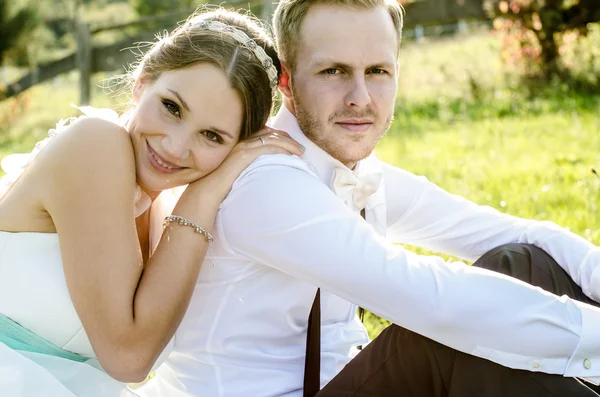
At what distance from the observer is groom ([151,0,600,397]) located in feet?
7.70

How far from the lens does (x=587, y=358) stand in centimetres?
237

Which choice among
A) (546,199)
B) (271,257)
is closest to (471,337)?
(271,257)

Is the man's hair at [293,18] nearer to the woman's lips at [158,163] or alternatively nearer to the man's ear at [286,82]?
the man's ear at [286,82]

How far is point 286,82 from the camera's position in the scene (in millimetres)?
3008

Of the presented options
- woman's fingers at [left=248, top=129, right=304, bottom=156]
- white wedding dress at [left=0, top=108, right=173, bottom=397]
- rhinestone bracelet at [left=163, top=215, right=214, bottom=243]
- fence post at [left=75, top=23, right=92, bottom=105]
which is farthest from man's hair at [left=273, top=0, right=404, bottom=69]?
fence post at [left=75, top=23, right=92, bottom=105]

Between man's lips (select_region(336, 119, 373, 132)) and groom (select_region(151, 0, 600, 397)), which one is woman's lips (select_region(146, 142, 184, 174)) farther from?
man's lips (select_region(336, 119, 373, 132))

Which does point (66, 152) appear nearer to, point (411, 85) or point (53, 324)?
point (53, 324)

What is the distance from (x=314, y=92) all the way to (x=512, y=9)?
28.0 feet

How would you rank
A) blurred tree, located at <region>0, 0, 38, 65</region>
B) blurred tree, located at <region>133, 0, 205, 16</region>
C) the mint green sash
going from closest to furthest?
the mint green sash → blurred tree, located at <region>0, 0, 38, 65</region> → blurred tree, located at <region>133, 0, 205, 16</region>

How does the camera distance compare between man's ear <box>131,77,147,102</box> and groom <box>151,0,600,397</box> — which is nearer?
groom <box>151,0,600,397</box>

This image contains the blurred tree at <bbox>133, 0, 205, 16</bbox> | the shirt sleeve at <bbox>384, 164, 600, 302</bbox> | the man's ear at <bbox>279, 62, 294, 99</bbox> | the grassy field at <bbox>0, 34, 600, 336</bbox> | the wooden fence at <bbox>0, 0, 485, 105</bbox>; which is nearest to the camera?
the man's ear at <bbox>279, 62, 294, 99</bbox>

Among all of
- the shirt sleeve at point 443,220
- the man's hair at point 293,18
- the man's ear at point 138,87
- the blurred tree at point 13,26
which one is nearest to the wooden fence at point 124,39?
the blurred tree at point 13,26

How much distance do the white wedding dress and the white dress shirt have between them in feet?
1.17

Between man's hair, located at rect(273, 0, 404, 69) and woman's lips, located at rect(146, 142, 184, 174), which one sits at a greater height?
man's hair, located at rect(273, 0, 404, 69)
